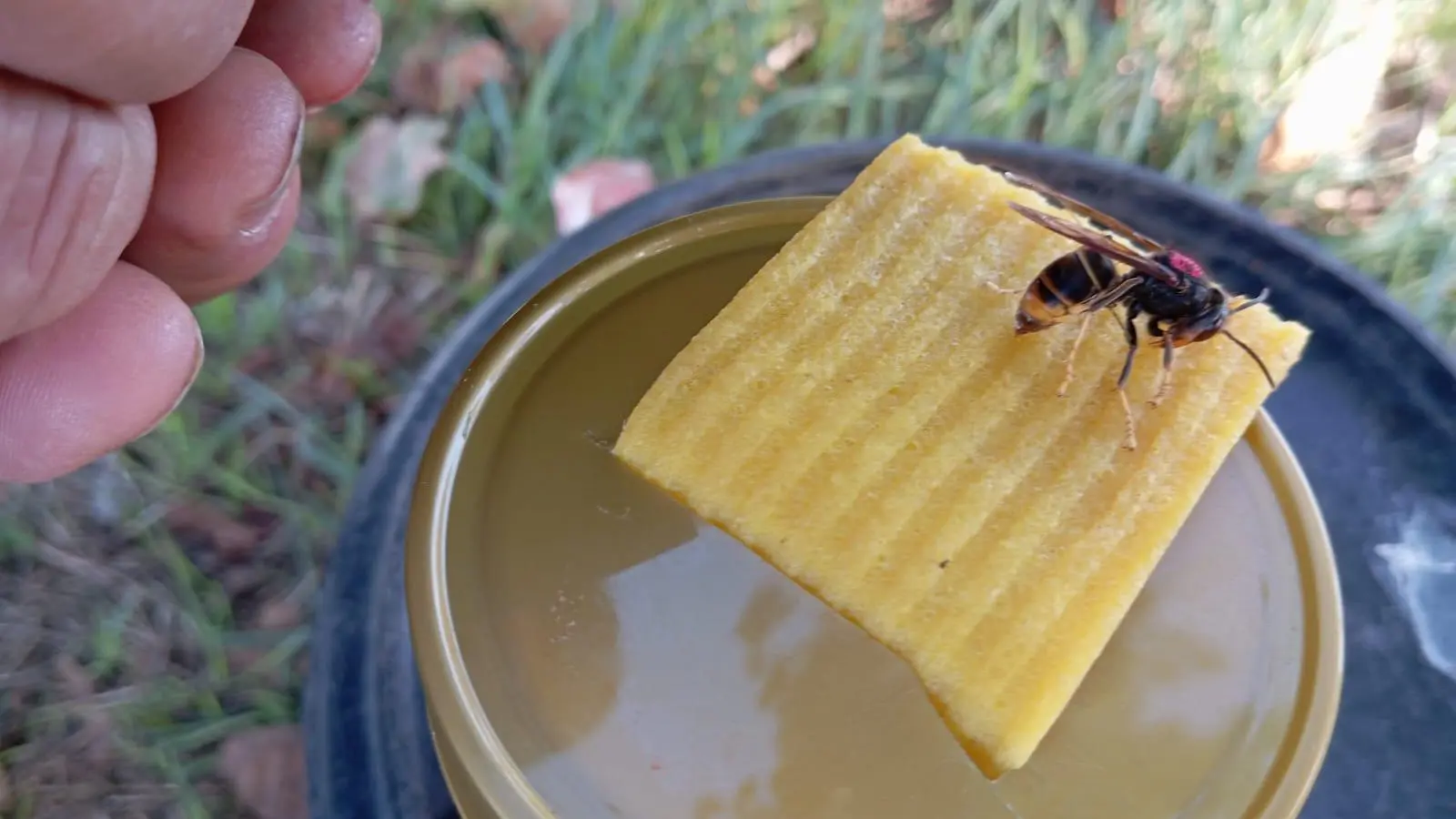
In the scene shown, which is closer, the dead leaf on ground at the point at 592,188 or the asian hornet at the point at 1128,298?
the asian hornet at the point at 1128,298

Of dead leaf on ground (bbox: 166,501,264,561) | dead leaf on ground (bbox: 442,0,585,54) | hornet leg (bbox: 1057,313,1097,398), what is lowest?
dead leaf on ground (bbox: 166,501,264,561)

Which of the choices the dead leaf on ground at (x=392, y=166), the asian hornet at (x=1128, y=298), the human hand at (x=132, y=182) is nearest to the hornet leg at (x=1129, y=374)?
the asian hornet at (x=1128, y=298)

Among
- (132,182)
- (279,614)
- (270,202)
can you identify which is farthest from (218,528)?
(132,182)

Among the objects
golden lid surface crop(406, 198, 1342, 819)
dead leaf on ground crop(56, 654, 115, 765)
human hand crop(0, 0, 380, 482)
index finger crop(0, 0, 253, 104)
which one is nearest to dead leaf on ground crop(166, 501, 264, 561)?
dead leaf on ground crop(56, 654, 115, 765)

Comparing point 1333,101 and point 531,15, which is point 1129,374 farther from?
point 531,15

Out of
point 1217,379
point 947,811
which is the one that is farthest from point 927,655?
point 1217,379

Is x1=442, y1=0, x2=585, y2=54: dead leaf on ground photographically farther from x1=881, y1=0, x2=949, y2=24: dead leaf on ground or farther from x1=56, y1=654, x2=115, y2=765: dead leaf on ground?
x1=56, y1=654, x2=115, y2=765: dead leaf on ground

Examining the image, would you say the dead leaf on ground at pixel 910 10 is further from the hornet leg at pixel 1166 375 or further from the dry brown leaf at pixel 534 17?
the hornet leg at pixel 1166 375

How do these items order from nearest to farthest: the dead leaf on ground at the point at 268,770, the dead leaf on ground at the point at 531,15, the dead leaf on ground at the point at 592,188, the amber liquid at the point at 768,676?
the amber liquid at the point at 768,676, the dead leaf on ground at the point at 268,770, the dead leaf on ground at the point at 592,188, the dead leaf on ground at the point at 531,15
